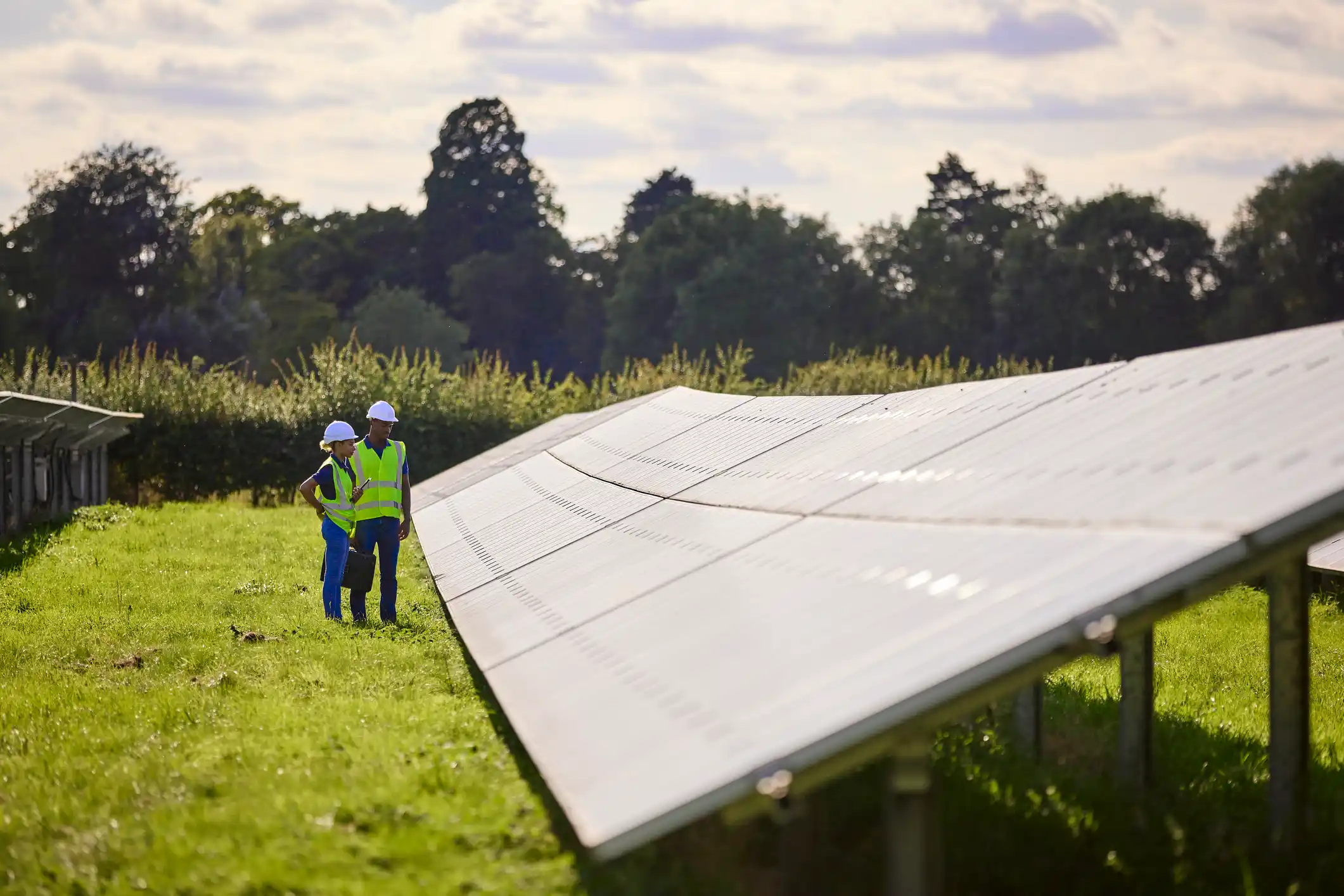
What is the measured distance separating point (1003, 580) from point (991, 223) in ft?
219

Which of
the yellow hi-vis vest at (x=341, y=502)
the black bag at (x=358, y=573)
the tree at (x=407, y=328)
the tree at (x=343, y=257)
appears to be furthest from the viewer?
the tree at (x=343, y=257)

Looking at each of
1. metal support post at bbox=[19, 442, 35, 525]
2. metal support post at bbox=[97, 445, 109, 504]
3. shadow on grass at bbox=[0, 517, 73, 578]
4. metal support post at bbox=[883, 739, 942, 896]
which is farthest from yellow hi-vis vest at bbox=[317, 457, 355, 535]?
metal support post at bbox=[97, 445, 109, 504]

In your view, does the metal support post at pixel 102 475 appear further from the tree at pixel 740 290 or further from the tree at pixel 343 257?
the tree at pixel 343 257

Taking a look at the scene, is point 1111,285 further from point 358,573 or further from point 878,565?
point 878,565

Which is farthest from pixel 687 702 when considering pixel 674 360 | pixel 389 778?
pixel 674 360

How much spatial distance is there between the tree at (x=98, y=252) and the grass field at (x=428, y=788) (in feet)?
156

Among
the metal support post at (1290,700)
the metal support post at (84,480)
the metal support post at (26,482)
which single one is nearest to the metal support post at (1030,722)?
the metal support post at (1290,700)

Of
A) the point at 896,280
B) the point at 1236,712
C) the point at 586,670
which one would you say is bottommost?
the point at 1236,712

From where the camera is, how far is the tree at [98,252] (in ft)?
186

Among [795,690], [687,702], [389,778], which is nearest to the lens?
[795,690]

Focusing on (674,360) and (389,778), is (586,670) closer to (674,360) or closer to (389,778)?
(389,778)

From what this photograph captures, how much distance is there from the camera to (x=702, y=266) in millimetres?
66312

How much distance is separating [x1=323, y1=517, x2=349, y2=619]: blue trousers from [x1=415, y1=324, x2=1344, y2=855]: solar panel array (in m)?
2.67

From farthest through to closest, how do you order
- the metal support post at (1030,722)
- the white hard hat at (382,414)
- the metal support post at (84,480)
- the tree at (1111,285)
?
the tree at (1111,285) < the metal support post at (84,480) < the white hard hat at (382,414) < the metal support post at (1030,722)
